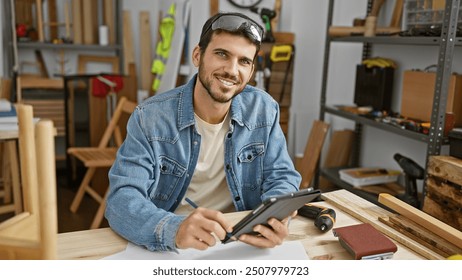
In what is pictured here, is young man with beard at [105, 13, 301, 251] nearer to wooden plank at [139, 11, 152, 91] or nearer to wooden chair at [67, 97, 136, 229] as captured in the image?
wooden chair at [67, 97, 136, 229]

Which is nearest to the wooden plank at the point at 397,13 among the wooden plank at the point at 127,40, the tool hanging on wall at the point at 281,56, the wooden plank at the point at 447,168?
the tool hanging on wall at the point at 281,56

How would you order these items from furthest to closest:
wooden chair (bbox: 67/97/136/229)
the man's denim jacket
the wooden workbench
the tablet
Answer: wooden chair (bbox: 67/97/136/229) → the man's denim jacket → the wooden workbench → the tablet

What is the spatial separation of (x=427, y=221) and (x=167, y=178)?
2.10 feet

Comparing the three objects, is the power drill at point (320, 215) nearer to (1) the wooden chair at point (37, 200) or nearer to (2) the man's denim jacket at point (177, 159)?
(2) the man's denim jacket at point (177, 159)

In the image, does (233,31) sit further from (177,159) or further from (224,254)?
(224,254)

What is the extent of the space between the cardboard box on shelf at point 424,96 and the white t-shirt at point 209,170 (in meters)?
1.16

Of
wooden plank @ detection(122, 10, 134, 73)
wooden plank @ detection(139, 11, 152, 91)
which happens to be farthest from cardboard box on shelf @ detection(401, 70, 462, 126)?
wooden plank @ detection(122, 10, 134, 73)

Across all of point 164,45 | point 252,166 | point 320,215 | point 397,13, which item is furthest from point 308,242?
point 164,45

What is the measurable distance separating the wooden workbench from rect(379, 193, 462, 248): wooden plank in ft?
0.15

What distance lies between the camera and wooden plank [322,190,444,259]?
99 centimetres

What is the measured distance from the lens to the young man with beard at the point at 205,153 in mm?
993

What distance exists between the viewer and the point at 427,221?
1.04 metres

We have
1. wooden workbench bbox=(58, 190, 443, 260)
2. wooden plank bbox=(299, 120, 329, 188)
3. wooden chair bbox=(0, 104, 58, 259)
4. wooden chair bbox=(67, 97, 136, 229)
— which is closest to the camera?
wooden chair bbox=(0, 104, 58, 259)
